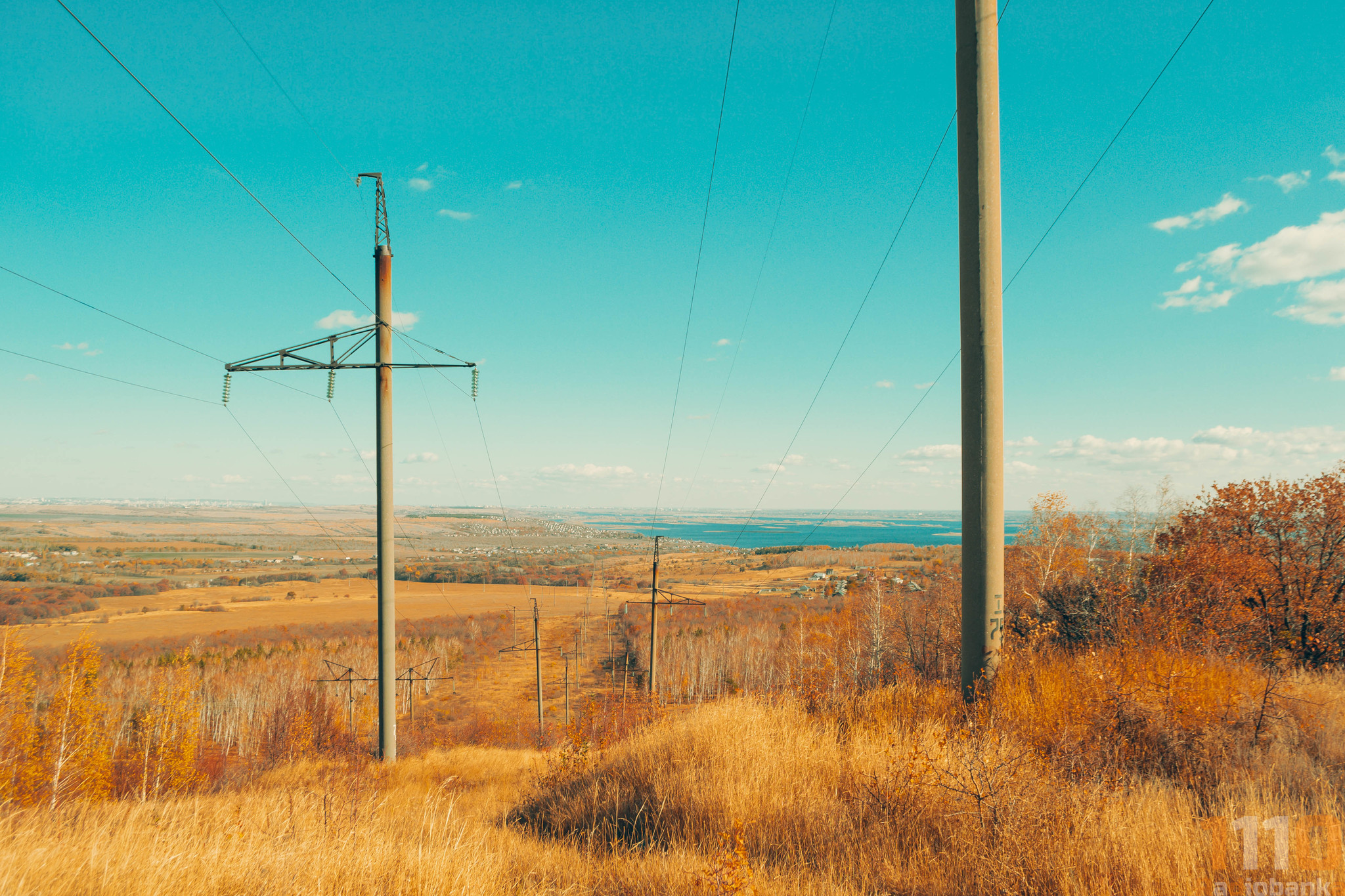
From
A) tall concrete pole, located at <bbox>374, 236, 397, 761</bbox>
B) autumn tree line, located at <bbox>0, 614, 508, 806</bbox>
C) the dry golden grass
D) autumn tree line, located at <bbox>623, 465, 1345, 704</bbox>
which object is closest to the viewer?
the dry golden grass

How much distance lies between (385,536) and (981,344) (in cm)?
1219

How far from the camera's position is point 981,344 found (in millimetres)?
5457

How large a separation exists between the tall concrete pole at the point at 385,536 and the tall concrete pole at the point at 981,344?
37.4ft

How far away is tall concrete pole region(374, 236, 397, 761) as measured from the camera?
1226 centimetres

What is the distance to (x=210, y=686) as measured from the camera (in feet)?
156

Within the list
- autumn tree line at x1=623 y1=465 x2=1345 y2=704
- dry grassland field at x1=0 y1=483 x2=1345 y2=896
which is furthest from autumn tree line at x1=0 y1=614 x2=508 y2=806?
autumn tree line at x1=623 y1=465 x2=1345 y2=704

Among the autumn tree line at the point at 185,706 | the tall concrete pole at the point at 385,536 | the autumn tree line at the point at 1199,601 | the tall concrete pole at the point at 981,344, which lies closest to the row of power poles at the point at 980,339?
the tall concrete pole at the point at 981,344

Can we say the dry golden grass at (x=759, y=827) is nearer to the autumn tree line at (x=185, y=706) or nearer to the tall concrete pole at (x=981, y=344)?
the tall concrete pole at (x=981, y=344)

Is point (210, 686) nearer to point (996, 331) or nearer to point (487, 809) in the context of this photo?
point (487, 809)

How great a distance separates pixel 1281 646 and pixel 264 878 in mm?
13340

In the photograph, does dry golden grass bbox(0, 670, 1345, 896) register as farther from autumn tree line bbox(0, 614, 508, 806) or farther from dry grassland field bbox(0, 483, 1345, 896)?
autumn tree line bbox(0, 614, 508, 806)

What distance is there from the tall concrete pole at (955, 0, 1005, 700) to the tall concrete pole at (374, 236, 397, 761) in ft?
37.4

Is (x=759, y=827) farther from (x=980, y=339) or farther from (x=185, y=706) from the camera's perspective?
(x=185, y=706)

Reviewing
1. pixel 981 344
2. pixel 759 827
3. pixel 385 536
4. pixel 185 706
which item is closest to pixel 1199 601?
pixel 981 344
